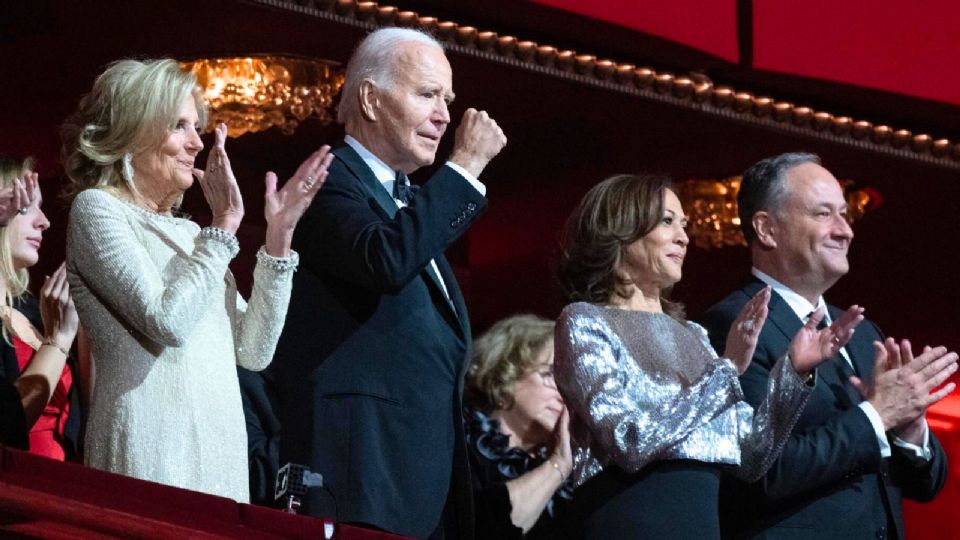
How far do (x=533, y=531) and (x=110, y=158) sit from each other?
127 cm

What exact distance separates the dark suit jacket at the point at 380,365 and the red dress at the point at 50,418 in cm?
75

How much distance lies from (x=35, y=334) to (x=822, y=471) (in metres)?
1.36

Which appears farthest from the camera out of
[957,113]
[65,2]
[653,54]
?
[957,113]

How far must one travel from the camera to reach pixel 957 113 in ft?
15.7

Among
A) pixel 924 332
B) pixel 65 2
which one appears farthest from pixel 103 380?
pixel 924 332

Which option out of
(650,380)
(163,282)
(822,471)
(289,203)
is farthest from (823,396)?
(163,282)

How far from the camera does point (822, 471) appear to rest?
9.20 ft

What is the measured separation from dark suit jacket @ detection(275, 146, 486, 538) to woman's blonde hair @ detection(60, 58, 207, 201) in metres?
0.25

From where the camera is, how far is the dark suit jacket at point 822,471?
2809 mm

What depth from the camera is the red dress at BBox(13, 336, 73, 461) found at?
10.1ft

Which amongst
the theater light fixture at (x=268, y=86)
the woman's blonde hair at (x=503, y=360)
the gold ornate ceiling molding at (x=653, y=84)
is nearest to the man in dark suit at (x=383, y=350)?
the woman's blonde hair at (x=503, y=360)

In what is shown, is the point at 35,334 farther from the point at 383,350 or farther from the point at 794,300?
the point at 794,300

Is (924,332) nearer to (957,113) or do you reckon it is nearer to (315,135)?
(957,113)

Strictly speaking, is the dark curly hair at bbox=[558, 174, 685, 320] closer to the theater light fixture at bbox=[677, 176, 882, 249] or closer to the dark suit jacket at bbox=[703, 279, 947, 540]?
the dark suit jacket at bbox=[703, 279, 947, 540]
